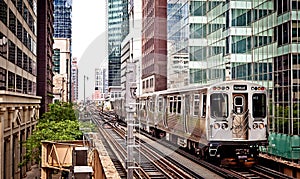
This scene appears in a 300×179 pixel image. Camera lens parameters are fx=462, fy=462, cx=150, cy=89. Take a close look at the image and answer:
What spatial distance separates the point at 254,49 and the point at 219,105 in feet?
38.3

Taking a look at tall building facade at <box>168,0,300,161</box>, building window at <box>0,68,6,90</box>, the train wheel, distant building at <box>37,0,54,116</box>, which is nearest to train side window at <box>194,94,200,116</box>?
tall building facade at <box>168,0,300,161</box>

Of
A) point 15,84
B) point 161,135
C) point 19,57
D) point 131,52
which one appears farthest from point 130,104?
point 19,57

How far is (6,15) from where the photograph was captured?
17.8 metres

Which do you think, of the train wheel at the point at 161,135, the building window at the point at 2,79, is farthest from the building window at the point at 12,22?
the train wheel at the point at 161,135

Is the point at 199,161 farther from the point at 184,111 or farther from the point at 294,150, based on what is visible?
the point at 294,150

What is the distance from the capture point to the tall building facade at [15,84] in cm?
1694

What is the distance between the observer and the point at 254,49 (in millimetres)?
23016

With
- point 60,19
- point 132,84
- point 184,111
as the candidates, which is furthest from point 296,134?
point 60,19

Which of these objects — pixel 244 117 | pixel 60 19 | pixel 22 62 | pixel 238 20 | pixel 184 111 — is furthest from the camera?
pixel 60 19

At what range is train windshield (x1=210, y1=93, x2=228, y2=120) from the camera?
11992mm

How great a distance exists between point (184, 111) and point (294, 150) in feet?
16.7

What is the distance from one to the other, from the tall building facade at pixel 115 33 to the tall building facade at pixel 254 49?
4.92 m

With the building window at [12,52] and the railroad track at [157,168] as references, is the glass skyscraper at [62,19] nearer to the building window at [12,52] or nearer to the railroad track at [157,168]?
the building window at [12,52]

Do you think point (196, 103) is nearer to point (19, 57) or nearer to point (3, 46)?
point (3, 46)
